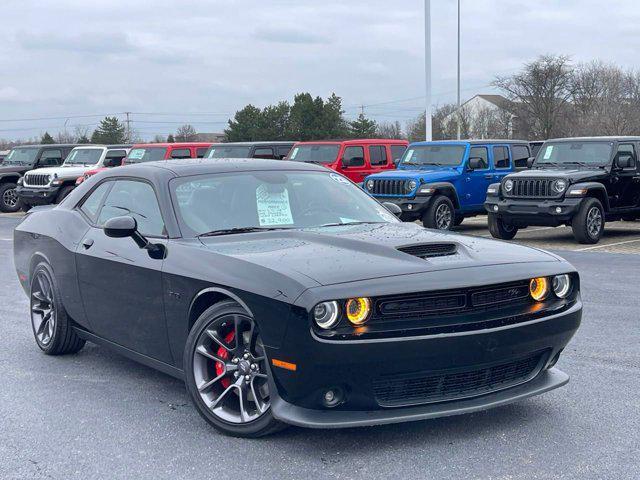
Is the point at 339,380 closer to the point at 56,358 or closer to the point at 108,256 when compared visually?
the point at 108,256

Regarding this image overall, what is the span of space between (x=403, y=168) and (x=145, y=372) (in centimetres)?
1297

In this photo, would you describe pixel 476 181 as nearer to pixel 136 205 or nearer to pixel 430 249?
pixel 136 205

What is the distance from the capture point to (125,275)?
17.4 feet

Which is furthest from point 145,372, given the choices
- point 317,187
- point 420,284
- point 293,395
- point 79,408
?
point 420,284

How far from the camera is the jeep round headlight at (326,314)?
4004 millimetres

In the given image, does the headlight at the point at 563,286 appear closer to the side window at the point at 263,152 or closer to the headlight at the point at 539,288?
the headlight at the point at 539,288

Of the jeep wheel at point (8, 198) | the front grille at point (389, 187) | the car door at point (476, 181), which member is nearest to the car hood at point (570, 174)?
the car door at point (476, 181)

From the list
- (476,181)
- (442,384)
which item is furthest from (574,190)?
(442,384)

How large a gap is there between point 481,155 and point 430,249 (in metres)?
13.9

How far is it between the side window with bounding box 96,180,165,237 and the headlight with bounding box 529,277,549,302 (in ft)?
Answer: 7.10

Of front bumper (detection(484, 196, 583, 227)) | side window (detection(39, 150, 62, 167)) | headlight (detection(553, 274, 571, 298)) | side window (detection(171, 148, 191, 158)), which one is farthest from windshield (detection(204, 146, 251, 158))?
headlight (detection(553, 274, 571, 298))

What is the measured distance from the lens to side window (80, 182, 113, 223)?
6.14 meters

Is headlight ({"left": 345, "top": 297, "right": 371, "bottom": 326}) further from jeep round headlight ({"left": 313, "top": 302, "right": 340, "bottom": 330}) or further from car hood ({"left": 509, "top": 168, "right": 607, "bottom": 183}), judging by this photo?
car hood ({"left": 509, "top": 168, "right": 607, "bottom": 183})

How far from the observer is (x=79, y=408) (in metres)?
5.13
